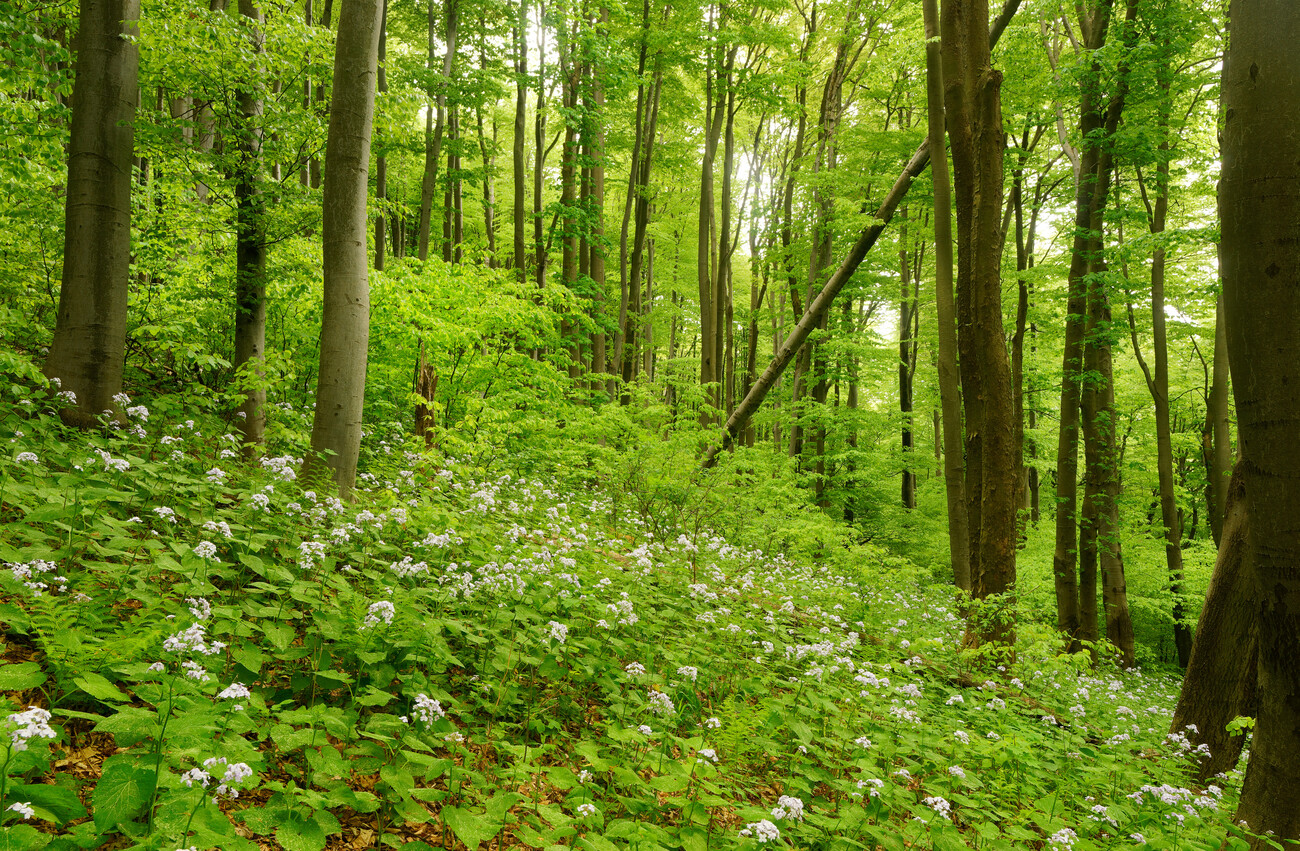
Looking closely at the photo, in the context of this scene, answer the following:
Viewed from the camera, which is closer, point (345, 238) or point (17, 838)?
point (17, 838)

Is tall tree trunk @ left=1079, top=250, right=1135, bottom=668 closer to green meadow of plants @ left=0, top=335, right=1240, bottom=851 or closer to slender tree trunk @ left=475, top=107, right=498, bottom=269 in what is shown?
green meadow of plants @ left=0, top=335, right=1240, bottom=851

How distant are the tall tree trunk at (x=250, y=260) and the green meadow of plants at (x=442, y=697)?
32 centimetres

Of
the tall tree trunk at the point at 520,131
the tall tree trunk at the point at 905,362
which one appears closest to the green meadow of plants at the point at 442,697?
the tall tree trunk at the point at 520,131

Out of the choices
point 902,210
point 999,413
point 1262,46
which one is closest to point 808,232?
point 902,210

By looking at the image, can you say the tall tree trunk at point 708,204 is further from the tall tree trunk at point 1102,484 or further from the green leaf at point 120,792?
the green leaf at point 120,792

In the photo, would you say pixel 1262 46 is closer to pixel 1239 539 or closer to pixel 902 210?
pixel 1239 539

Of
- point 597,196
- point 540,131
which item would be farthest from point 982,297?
point 540,131

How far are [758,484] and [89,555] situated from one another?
10.1m

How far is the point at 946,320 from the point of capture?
8.14 meters

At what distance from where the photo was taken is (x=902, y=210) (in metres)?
19.1

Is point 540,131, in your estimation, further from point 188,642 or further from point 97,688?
point 97,688

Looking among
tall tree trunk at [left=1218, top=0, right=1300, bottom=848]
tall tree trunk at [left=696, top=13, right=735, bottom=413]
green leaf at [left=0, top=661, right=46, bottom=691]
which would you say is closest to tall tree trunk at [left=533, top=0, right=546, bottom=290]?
tall tree trunk at [left=696, top=13, right=735, bottom=413]

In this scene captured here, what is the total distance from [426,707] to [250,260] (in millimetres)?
5676

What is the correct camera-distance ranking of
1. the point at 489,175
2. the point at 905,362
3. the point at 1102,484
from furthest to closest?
the point at 905,362 < the point at 489,175 < the point at 1102,484
